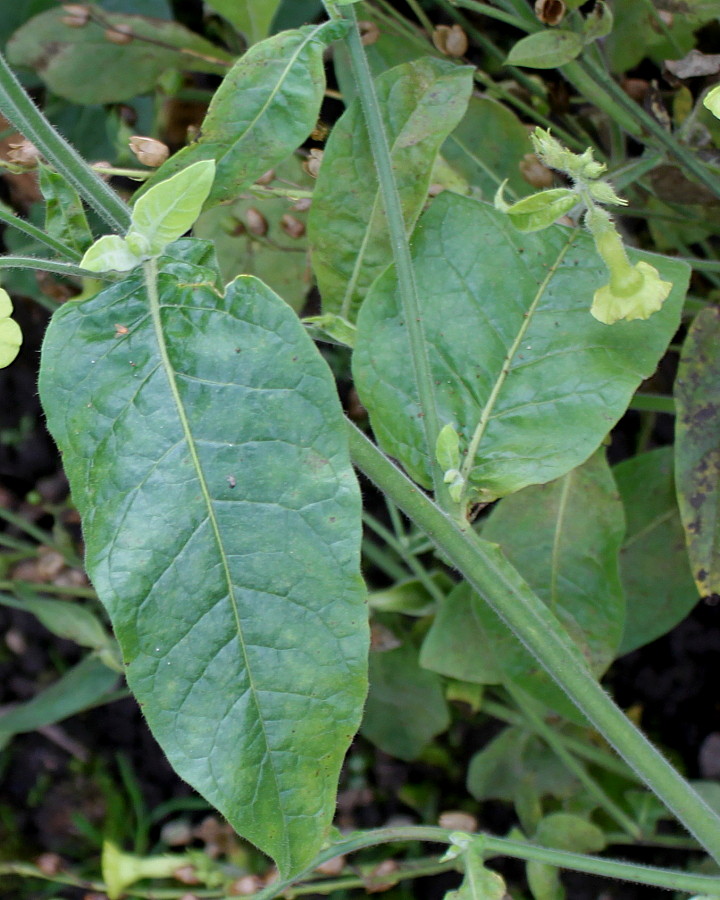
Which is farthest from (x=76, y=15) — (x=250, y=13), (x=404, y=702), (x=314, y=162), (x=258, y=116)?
(x=404, y=702)

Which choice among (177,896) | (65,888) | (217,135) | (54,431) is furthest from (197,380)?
(65,888)

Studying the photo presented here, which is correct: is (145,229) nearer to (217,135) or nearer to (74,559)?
(217,135)

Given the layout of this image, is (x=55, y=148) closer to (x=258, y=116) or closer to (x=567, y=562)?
(x=258, y=116)

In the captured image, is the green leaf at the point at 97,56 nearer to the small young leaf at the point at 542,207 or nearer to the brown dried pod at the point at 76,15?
the brown dried pod at the point at 76,15

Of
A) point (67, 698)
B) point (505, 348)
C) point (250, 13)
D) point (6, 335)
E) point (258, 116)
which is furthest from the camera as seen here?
point (67, 698)

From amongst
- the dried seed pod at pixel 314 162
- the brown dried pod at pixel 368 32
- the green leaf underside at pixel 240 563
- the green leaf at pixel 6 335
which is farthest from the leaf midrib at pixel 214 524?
the brown dried pod at pixel 368 32
